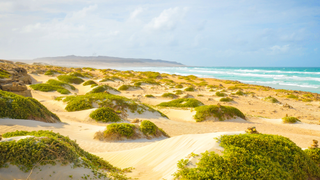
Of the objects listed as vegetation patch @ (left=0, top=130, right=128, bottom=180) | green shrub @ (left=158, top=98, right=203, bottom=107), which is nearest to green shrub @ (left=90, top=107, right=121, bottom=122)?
green shrub @ (left=158, top=98, right=203, bottom=107)

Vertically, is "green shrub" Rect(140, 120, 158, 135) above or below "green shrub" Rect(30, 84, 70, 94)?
below

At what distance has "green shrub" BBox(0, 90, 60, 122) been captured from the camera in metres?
8.10

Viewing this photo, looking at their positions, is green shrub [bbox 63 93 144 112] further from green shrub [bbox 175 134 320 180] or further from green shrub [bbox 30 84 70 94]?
green shrub [bbox 175 134 320 180]

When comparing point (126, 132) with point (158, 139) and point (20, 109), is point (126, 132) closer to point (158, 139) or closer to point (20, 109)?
point (158, 139)

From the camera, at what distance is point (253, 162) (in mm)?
3863

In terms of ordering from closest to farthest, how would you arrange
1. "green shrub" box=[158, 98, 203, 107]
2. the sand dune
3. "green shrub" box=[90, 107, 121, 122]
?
the sand dune, "green shrub" box=[90, 107, 121, 122], "green shrub" box=[158, 98, 203, 107]

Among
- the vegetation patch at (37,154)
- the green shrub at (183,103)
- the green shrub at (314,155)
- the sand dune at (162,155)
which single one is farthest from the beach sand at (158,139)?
the green shrub at (314,155)

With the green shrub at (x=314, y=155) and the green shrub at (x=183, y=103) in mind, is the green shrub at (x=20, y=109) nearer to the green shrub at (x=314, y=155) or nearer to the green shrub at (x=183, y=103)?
the green shrub at (x=314, y=155)

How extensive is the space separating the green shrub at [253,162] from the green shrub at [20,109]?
7.15 m

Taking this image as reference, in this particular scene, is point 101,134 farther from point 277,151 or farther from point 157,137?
point 277,151

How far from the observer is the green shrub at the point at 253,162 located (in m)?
3.71

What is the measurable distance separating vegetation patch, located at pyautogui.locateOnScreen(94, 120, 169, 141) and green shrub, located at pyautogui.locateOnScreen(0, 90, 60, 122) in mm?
2728

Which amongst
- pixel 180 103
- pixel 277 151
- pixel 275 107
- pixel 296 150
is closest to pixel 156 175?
pixel 277 151

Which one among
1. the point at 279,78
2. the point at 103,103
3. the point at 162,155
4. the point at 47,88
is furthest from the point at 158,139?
the point at 279,78
